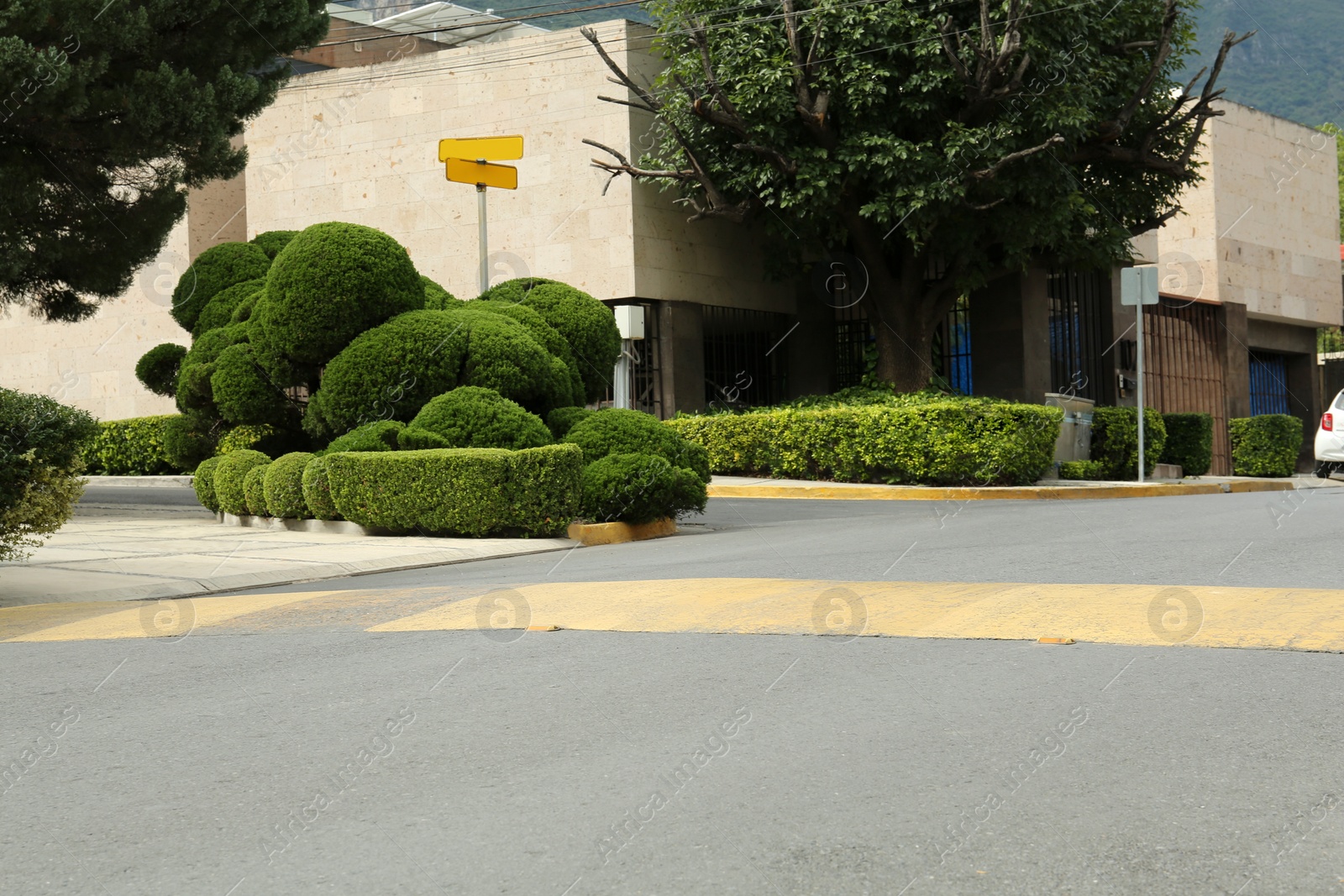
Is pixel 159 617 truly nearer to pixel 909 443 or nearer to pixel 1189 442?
pixel 909 443

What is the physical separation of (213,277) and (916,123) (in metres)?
11.1

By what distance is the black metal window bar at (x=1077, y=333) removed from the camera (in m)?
29.2

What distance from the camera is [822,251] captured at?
24.8 m

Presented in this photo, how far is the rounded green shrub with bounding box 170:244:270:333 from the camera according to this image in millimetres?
18312

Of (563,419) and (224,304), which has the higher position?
(224,304)

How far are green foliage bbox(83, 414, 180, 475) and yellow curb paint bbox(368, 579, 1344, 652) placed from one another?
1986 cm

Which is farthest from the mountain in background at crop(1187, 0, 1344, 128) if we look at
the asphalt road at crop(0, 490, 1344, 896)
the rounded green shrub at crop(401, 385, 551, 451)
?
the asphalt road at crop(0, 490, 1344, 896)

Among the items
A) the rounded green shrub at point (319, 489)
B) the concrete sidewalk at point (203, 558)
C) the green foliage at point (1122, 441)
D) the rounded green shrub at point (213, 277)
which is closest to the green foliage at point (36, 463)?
the concrete sidewalk at point (203, 558)

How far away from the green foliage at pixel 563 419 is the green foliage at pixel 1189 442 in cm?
1560

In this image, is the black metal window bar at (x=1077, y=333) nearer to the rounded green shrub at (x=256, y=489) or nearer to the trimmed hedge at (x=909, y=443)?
the trimmed hedge at (x=909, y=443)

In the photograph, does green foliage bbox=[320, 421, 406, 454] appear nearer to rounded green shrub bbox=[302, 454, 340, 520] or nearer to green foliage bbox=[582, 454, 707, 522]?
rounded green shrub bbox=[302, 454, 340, 520]

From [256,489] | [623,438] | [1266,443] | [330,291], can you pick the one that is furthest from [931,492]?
[1266,443]

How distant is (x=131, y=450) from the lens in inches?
1092

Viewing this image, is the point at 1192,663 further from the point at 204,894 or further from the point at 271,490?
the point at 271,490
